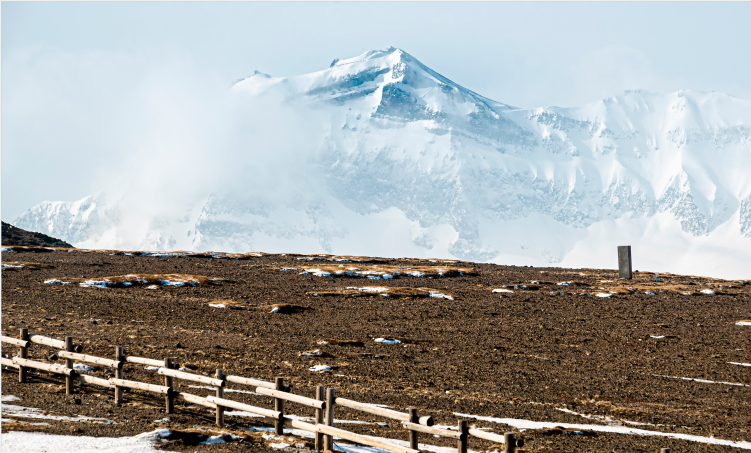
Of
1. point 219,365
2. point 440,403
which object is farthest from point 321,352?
point 440,403

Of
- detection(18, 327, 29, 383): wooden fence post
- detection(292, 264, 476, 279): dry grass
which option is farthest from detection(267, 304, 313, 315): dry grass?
detection(292, 264, 476, 279): dry grass

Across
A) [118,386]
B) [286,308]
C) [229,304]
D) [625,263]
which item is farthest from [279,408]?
[625,263]

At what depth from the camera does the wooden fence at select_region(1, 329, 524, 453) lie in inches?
497

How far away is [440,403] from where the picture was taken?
19.1 meters

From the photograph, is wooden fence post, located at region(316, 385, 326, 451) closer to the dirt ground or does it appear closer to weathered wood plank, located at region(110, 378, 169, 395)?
the dirt ground

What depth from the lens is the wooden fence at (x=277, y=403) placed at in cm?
1262

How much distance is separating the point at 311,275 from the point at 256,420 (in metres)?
38.8

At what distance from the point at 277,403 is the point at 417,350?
1312 centimetres

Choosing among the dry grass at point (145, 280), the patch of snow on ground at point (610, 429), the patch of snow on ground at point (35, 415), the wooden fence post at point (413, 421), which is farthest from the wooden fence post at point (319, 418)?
the dry grass at point (145, 280)

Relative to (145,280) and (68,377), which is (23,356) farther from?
(145,280)

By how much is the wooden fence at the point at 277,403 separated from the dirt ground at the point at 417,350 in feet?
1.80

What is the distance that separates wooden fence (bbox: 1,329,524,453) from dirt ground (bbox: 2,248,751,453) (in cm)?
55

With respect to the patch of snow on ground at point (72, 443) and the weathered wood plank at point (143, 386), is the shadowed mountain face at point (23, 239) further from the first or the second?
the patch of snow on ground at point (72, 443)

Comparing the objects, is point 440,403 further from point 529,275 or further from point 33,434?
point 529,275
